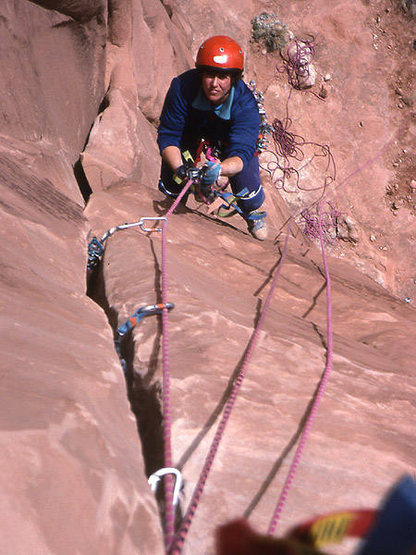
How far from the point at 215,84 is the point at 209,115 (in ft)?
1.14

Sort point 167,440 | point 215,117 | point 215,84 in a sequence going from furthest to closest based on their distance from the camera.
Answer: point 215,117 → point 215,84 → point 167,440

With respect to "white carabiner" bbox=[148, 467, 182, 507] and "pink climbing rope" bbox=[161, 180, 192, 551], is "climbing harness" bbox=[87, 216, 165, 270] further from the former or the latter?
"white carabiner" bbox=[148, 467, 182, 507]

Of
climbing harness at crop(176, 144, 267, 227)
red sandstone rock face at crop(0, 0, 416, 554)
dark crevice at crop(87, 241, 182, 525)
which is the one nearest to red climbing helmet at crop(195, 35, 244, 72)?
climbing harness at crop(176, 144, 267, 227)

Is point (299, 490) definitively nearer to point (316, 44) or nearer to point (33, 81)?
point (33, 81)

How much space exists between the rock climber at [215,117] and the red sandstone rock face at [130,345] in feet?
1.39

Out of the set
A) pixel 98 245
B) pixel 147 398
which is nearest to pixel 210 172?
pixel 98 245

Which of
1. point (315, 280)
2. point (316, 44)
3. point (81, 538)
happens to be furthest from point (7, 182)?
point (316, 44)

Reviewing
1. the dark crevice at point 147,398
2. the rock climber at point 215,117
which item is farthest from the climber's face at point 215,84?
the dark crevice at point 147,398

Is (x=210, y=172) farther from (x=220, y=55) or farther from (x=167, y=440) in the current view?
(x=167, y=440)

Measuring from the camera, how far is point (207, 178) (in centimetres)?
286

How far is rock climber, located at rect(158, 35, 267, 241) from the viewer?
114 inches

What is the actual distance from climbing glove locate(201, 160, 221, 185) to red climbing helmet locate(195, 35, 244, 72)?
62cm

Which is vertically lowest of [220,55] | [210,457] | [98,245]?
[98,245]

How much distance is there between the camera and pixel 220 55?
9.34 feet
